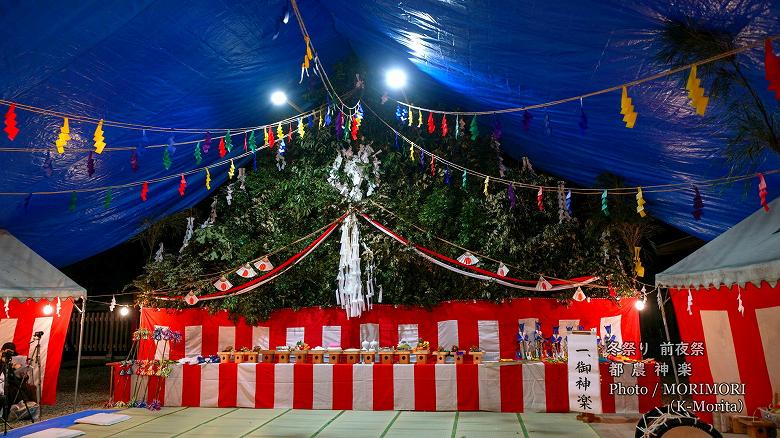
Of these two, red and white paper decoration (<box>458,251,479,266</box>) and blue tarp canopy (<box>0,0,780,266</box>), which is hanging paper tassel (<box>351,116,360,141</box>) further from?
red and white paper decoration (<box>458,251,479,266</box>)

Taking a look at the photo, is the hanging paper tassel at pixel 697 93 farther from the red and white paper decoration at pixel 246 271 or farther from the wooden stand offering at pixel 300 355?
the red and white paper decoration at pixel 246 271

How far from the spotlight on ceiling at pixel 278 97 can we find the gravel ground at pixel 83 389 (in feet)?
16.4

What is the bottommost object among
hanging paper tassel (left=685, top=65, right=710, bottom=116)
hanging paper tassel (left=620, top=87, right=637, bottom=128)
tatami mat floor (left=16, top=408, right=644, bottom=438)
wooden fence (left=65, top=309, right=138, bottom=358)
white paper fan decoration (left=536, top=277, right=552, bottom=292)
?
tatami mat floor (left=16, top=408, right=644, bottom=438)

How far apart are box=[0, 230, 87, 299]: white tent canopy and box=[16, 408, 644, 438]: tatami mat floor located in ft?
6.29

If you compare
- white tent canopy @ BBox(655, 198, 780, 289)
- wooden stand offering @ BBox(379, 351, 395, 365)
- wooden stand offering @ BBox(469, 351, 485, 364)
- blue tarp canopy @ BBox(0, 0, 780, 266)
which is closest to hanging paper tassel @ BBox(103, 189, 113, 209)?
blue tarp canopy @ BBox(0, 0, 780, 266)

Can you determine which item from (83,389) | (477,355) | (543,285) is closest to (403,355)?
(477,355)

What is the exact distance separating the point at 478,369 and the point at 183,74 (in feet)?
16.2

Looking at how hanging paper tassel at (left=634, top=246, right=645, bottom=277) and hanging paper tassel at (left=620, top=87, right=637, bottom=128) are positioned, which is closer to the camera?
hanging paper tassel at (left=620, top=87, right=637, bottom=128)

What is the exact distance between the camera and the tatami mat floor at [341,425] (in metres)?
5.62

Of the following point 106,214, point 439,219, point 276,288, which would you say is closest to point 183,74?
point 106,214

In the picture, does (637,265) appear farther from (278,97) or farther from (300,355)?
(278,97)

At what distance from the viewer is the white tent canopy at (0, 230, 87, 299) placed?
6.75 meters

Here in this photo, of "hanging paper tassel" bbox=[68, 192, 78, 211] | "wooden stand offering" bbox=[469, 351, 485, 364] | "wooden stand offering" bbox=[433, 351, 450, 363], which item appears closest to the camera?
"hanging paper tassel" bbox=[68, 192, 78, 211]

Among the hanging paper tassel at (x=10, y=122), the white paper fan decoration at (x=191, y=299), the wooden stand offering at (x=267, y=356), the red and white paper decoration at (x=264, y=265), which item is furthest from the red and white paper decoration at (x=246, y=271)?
the hanging paper tassel at (x=10, y=122)
